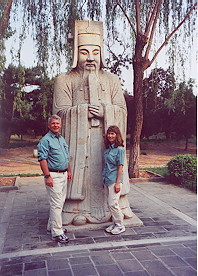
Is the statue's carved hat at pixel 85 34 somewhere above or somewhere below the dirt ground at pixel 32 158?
above

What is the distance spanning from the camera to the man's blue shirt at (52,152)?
397cm

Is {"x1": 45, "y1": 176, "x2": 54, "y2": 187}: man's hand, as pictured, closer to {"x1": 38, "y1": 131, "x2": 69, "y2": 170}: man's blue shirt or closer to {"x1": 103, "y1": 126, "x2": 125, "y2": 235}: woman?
{"x1": 38, "y1": 131, "x2": 69, "y2": 170}: man's blue shirt

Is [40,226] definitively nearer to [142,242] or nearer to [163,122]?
[142,242]

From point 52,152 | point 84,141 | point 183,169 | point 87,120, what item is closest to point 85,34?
point 87,120

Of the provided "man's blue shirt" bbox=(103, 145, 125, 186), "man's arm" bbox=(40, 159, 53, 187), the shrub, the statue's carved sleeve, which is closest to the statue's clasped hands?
the statue's carved sleeve

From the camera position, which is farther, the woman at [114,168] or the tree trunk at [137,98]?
the tree trunk at [137,98]

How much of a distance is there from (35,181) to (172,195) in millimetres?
4658

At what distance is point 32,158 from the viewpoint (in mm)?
19328

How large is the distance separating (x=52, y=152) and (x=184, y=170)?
5947 millimetres

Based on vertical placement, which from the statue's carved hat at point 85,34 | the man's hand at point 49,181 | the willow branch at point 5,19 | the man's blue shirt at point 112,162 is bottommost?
the man's hand at point 49,181

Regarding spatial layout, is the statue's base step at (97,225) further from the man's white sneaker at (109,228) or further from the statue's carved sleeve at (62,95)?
the statue's carved sleeve at (62,95)

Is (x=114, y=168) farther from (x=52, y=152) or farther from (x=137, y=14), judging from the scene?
(x=137, y=14)

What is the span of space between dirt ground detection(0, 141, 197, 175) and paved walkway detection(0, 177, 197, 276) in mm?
8524

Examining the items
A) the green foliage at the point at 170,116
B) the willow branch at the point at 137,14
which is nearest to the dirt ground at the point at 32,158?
the green foliage at the point at 170,116
